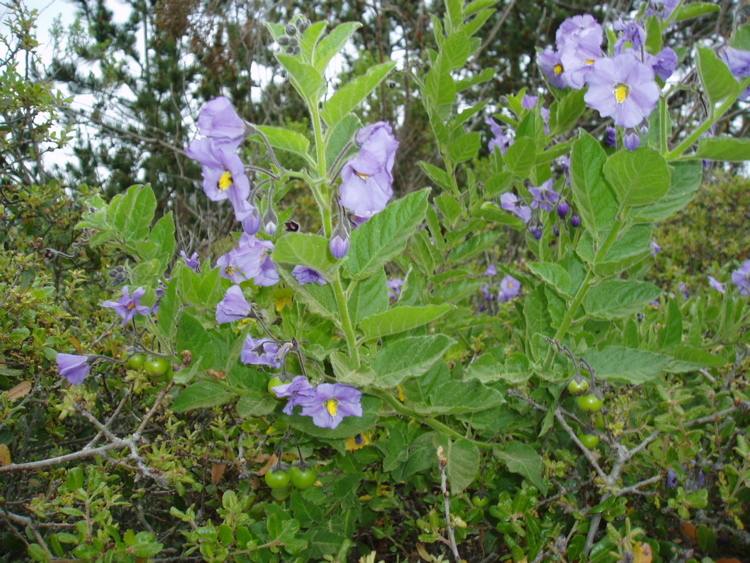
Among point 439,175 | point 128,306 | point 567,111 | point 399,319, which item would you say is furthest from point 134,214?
point 567,111

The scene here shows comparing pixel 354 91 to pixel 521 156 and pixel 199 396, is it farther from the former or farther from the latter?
pixel 521 156

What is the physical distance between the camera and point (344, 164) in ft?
3.03

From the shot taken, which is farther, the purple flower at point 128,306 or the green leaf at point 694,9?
the green leaf at point 694,9

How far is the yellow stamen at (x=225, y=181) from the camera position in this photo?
990mm

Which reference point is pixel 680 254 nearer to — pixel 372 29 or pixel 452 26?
pixel 452 26

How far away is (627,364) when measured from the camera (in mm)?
1295

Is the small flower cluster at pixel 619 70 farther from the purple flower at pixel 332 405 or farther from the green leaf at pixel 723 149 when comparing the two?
the purple flower at pixel 332 405

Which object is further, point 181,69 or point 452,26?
→ point 181,69

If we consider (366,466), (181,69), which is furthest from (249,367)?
(181,69)

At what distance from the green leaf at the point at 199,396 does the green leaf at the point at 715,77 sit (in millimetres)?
1151

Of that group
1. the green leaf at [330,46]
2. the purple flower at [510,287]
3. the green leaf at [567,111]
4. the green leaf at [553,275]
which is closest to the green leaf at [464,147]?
the green leaf at [567,111]

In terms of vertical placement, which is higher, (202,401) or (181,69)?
(181,69)

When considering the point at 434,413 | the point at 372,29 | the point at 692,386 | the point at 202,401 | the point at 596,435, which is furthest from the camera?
the point at 372,29

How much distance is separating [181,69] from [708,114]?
16.9 ft
